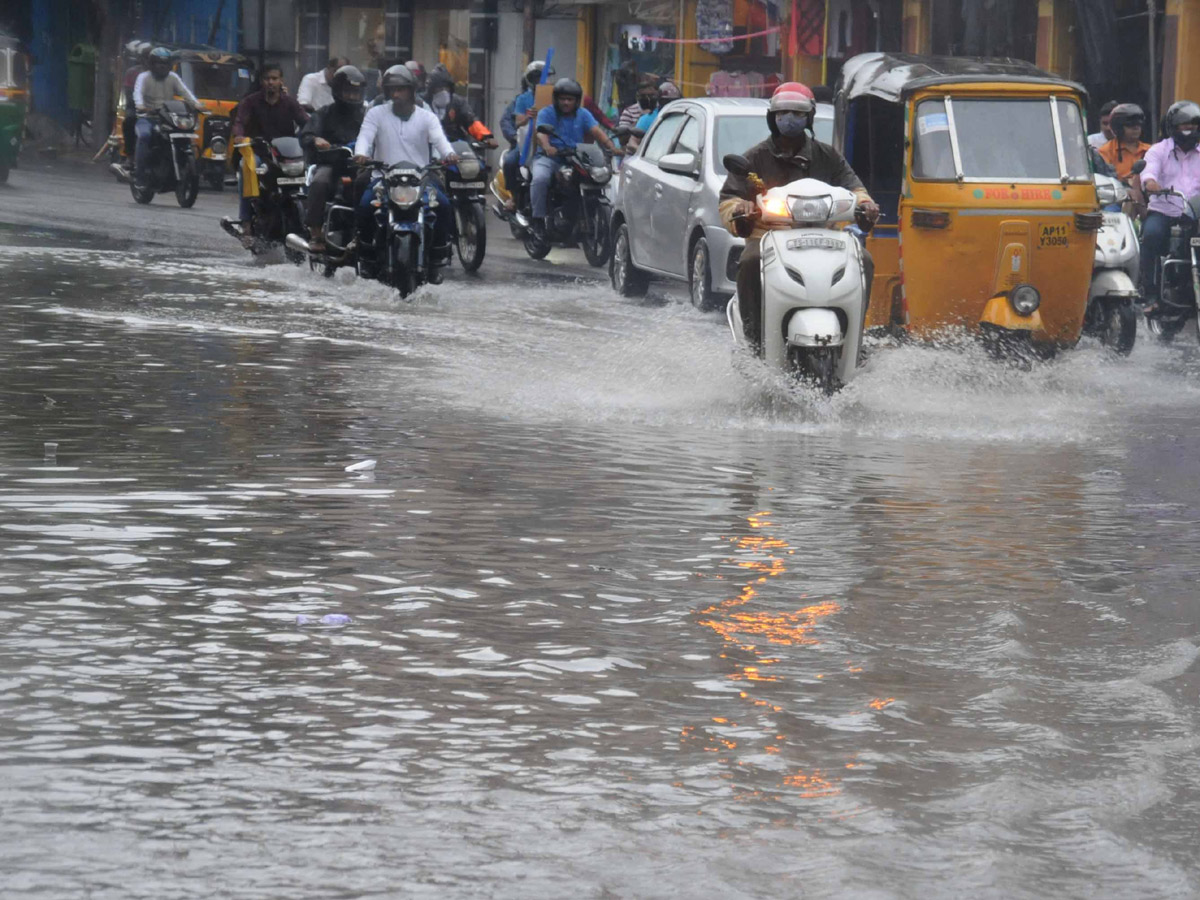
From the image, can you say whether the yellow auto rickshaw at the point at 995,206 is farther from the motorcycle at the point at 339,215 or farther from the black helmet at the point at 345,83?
the black helmet at the point at 345,83

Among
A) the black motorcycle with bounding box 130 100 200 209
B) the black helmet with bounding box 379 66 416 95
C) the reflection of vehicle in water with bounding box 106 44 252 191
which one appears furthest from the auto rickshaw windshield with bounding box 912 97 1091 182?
the reflection of vehicle in water with bounding box 106 44 252 191

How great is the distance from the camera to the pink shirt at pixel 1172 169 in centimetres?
1684

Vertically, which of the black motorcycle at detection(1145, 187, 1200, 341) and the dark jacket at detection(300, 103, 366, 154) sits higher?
the dark jacket at detection(300, 103, 366, 154)

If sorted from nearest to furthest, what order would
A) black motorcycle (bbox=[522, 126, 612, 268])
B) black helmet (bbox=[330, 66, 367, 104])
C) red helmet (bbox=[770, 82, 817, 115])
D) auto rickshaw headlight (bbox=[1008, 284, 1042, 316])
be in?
red helmet (bbox=[770, 82, 817, 115]) → auto rickshaw headlight (bbox=[1008, 284, 1042, 316]) → black helmet (bbox=[330, 66, 367, 104]) → black motorcycle (bbox=[522, 126, 612, 268])

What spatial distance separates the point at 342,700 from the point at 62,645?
0.90 m

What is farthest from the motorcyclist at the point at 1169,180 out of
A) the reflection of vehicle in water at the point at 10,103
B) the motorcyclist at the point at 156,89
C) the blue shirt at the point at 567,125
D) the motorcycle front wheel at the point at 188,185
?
the reflection of vehicle in water at the point at 10,103

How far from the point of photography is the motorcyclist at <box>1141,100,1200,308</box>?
16.8 meters

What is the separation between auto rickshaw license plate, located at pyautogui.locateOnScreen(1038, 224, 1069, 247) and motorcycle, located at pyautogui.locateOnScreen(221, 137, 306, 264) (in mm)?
7581

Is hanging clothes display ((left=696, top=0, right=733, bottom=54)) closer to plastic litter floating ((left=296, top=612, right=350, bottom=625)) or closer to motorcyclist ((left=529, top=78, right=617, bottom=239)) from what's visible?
motorcyclist ((left=529, top=78, right=617, bottom=239))

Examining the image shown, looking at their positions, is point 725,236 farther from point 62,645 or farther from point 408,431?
point 62,645

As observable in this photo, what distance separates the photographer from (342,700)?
17.9 feet

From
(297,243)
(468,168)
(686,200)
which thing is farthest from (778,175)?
(297,243)

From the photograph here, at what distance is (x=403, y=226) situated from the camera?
17203mm

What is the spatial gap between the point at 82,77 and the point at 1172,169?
40821mm
